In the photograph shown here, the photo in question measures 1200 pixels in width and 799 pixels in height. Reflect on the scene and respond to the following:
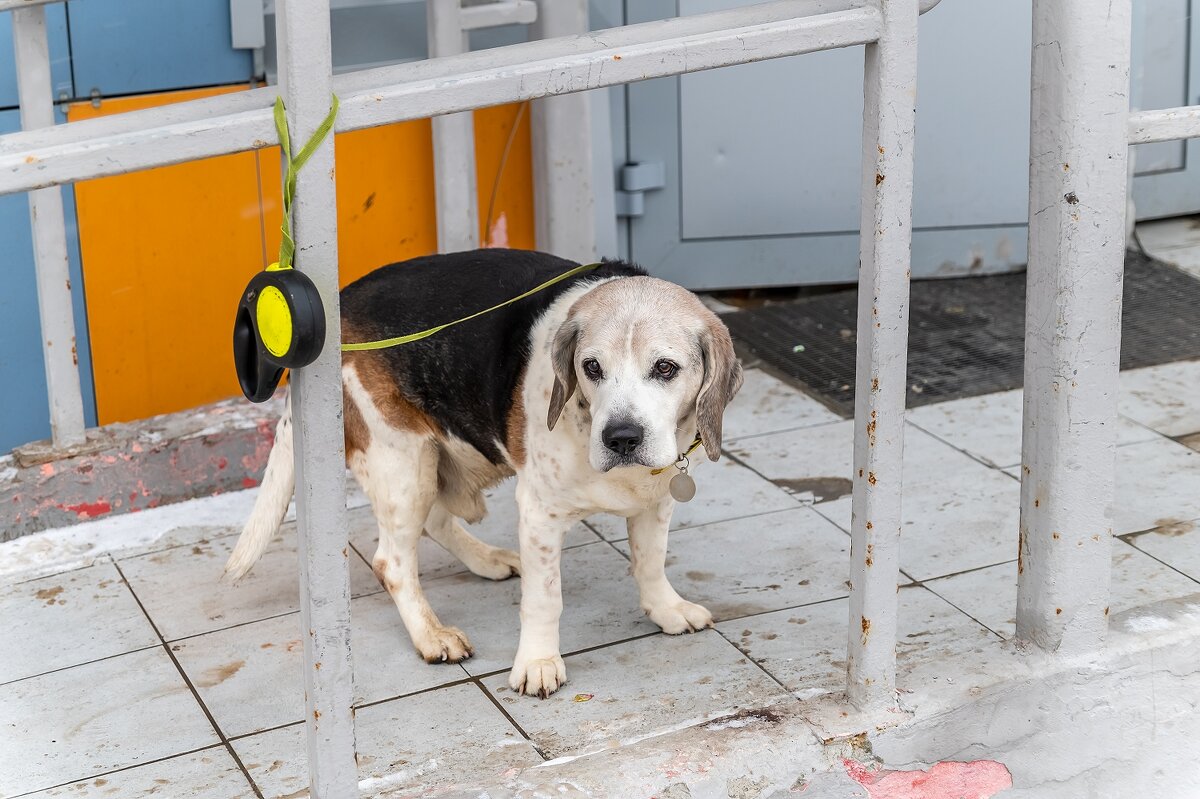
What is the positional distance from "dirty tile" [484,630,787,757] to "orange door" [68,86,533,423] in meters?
1.97

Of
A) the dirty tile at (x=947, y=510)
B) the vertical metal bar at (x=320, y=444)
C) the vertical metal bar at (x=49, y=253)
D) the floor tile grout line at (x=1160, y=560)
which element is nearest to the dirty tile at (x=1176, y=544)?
the floor tile grout line at (x=1160, y=560)

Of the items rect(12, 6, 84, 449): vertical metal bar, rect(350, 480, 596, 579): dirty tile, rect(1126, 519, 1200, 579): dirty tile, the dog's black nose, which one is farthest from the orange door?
rect(1126, 519, 1200, 579): dirty tile

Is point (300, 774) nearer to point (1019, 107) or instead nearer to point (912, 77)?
point (912, 77)

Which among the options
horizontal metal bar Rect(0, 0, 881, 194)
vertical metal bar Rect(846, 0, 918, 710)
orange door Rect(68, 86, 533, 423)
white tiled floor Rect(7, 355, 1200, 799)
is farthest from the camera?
orange door Rect(68, 86, 533, 423)

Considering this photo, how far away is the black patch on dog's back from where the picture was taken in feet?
11.1

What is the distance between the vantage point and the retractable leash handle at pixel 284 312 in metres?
2.19

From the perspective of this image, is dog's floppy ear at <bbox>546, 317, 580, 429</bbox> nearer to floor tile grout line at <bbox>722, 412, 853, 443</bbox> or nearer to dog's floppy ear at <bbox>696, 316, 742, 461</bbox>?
dog's floppy ear at <bbox>696, 316, 742, 461</bbox>

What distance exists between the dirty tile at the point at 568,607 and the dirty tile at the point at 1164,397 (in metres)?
1.93

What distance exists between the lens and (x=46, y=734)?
327cm

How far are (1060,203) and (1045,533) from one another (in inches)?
26.8

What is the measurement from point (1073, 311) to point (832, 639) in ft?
3.45

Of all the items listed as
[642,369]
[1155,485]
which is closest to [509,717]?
[642,369]

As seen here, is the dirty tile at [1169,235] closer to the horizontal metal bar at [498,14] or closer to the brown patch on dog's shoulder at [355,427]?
the horizontal metal bar at [498,14]

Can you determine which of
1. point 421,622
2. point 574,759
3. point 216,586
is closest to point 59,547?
point 216,586
